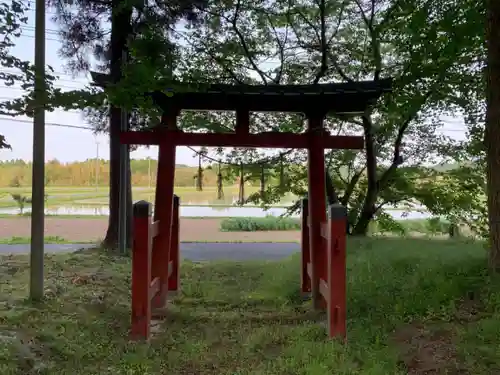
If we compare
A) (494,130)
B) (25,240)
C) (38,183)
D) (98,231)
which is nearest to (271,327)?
(38,183)

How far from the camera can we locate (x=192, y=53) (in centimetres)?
805

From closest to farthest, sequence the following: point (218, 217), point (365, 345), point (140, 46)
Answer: point (365, 345)
point (140, 46)
point (218, 217)

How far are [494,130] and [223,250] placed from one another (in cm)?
741

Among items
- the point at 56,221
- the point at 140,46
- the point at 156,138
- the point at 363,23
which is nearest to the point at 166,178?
the point at 156,138

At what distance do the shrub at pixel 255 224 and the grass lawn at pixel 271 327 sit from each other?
32.3ft

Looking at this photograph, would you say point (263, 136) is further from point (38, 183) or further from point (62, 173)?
point (62, 173)

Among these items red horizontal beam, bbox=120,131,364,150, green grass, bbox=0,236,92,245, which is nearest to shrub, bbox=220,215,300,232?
green grass, bbox=0,236,92,245

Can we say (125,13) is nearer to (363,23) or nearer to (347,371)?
(363,23)

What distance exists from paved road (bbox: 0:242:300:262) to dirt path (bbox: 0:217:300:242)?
112 cm

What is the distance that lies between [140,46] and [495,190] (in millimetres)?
4378

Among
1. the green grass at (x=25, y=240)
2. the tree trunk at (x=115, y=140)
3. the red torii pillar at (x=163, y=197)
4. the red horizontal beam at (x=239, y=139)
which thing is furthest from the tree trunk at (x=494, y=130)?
the green grass at (x=25, y=240)

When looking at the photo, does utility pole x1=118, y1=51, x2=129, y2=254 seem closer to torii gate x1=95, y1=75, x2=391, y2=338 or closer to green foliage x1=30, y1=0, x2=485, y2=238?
green foliage x1=30, y1=0, x2=485, y2=238

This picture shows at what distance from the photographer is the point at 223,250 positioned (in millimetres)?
10773

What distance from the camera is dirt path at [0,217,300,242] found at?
13.2 metres
